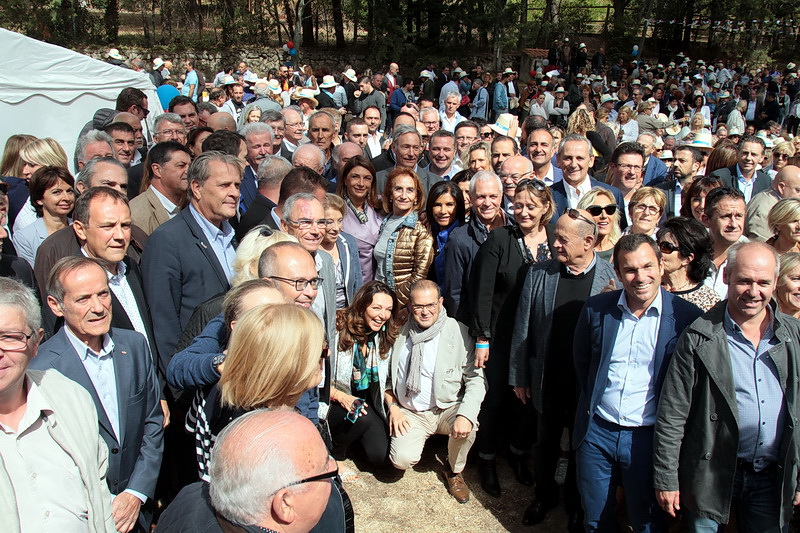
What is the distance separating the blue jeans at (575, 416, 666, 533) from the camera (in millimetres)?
2936

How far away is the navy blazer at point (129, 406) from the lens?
2543 mm

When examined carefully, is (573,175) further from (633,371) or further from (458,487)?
(458,487)

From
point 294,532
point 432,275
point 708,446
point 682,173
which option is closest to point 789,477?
point 708,446

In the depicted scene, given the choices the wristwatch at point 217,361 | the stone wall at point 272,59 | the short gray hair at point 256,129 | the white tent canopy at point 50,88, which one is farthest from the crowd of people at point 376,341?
the stone wall at point 272,59

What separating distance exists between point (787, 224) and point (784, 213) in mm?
75

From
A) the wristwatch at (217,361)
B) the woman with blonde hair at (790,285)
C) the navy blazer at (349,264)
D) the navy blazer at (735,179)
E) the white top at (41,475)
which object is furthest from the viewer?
the navy blazer at (735,179)

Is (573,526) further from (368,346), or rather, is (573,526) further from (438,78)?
(438,78)

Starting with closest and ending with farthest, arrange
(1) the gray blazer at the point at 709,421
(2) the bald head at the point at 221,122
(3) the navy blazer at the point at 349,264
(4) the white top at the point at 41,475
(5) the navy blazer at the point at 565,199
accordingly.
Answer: (4) the white top at the point at 41,475 < (1) the gray blazer at the point at 709,421 < (3) the navy blazer at the point at 349,264 < (5) the navy blazer at the point at 565,199 < (2) the bald head at the point at 221,122

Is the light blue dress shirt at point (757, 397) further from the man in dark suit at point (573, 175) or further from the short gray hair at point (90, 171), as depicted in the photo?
the short gray hair at point (90, 171)

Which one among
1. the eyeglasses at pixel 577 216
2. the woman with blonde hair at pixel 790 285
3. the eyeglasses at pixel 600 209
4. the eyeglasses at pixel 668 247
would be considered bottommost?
the woman with blonde hair at pixel 790 285

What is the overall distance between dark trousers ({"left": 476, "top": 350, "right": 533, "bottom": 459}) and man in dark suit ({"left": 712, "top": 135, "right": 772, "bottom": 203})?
340 centimetres

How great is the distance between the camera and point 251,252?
3.06 meters

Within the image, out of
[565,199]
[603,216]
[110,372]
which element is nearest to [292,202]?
[110,372]

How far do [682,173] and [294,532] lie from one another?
5.67 m
